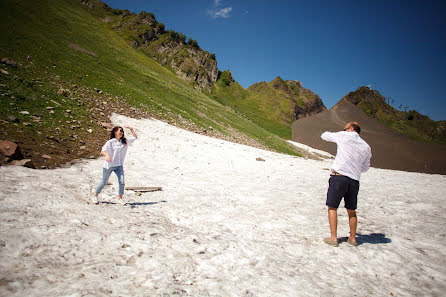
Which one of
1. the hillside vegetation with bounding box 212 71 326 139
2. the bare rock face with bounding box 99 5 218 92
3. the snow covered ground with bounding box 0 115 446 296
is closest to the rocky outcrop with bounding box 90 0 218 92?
the bare rock face with bounding box 99 5 218 92

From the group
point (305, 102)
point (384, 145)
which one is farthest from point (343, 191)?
point (305, 102)

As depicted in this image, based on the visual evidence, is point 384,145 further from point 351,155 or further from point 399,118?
point 351,155

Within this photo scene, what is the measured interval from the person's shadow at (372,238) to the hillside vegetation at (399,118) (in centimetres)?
10403

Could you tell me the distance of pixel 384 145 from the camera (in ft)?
205

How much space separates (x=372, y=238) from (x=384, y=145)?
73.3m

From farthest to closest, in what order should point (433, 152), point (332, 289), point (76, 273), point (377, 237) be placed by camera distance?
point (433, 152)
point (377, 237)
point (332, 289)
point (76, 273)

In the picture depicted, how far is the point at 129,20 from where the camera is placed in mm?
94750

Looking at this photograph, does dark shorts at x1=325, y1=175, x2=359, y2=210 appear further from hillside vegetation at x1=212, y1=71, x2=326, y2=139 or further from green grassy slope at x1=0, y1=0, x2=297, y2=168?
hillside vegetation at x1=212, y1=71, x2=326, y2=139

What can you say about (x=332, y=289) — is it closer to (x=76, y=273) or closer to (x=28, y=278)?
Answer: (x=76, y=273)

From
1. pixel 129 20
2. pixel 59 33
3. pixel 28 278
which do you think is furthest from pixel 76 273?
pixel 129 20

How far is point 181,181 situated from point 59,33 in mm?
43634

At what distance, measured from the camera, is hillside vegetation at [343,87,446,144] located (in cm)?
8312

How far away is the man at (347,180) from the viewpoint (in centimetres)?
498

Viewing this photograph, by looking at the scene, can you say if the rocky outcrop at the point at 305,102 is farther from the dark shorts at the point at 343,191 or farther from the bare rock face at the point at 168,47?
the dark shorts at the point at 343,191
